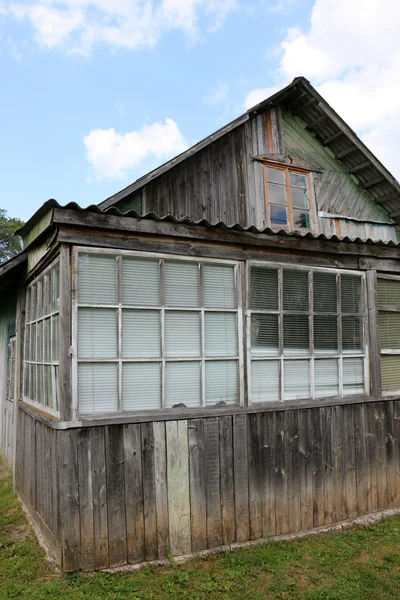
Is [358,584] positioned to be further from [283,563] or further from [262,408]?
[262,408]

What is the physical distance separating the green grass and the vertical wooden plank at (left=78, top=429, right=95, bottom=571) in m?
0.14

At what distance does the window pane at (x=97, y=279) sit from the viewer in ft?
13.8

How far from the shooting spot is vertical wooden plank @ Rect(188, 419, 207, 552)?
14.5ft

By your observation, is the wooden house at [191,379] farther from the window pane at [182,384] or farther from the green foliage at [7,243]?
the green foliage at [7,243]

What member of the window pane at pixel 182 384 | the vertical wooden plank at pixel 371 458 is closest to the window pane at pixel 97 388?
the window pane at pixel 182 384

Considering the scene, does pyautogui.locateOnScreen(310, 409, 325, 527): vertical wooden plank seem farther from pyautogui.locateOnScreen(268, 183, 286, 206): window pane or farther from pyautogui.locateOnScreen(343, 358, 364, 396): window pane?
pyautogui.locateOnScreen(268, 183, 286, 206): window pane

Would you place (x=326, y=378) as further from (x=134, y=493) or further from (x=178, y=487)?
(x=134, y=493)

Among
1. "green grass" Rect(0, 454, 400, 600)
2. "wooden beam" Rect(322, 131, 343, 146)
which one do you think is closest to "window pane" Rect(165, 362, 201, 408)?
"green grass" Rect(0, 454, 400, 600)

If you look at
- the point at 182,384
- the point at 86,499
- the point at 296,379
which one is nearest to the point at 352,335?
the point at 296,379

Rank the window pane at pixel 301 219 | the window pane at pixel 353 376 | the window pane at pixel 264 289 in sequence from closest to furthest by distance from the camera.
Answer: the window pane at pixel 264 289
the window pane at pixel 353 376
the window pane at pixel 301 219

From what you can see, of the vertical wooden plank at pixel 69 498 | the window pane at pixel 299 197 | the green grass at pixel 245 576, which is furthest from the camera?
the window pane at pixel 299 197

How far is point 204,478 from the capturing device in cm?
453

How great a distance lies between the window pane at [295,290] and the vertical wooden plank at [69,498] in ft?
8.62

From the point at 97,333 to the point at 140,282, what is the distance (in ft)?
2.07
